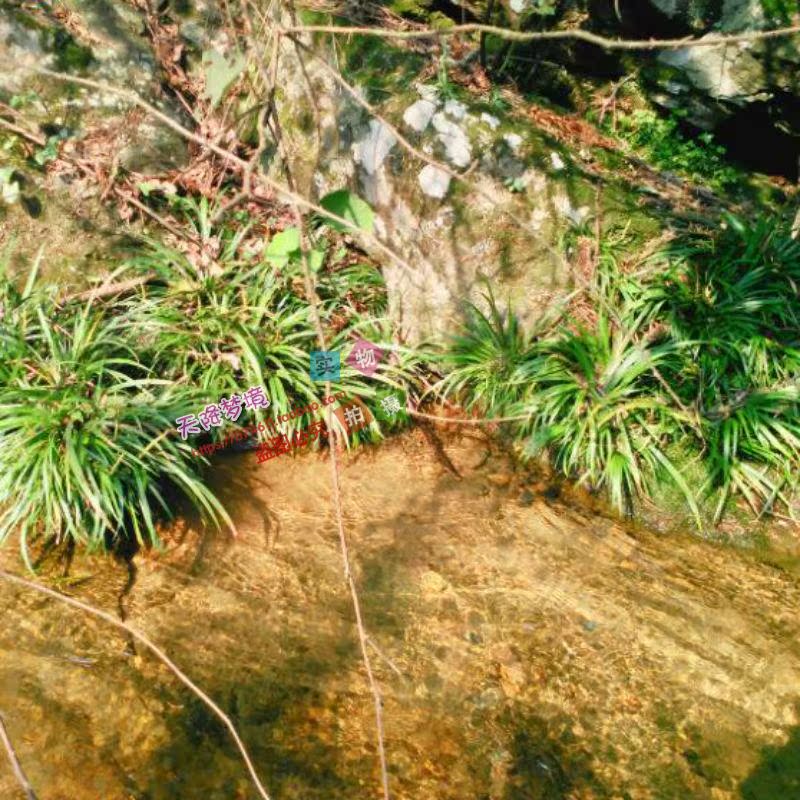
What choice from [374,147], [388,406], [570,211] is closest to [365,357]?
[388,406]

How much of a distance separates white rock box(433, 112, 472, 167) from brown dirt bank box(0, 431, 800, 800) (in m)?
1.83

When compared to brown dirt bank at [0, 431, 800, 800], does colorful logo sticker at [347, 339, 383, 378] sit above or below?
above

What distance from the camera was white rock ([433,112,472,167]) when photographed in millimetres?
4020

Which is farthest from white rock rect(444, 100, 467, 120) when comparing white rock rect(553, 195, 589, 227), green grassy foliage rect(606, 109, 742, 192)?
green grassy foliage rect(606, 109, 742, 192)

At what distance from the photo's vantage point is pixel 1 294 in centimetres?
360

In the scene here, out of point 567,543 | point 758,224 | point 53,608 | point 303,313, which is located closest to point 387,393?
point 303,313

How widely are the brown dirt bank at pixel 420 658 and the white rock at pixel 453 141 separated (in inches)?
72.1

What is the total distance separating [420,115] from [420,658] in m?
2.91

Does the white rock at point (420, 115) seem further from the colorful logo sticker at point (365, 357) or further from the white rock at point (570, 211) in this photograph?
the colorful logo sticker at point (365, 357)

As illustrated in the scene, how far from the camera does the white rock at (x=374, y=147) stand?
411 centimetres

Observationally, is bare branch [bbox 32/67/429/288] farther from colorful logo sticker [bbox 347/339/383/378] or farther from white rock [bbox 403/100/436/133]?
white rock [bbox 403/100/436/133]

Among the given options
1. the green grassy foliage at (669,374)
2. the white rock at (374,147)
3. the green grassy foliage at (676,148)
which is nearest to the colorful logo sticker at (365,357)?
the green grassy foliage at (669,374)

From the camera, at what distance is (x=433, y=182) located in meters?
4.02

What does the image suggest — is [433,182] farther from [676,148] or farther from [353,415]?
[676,148]
